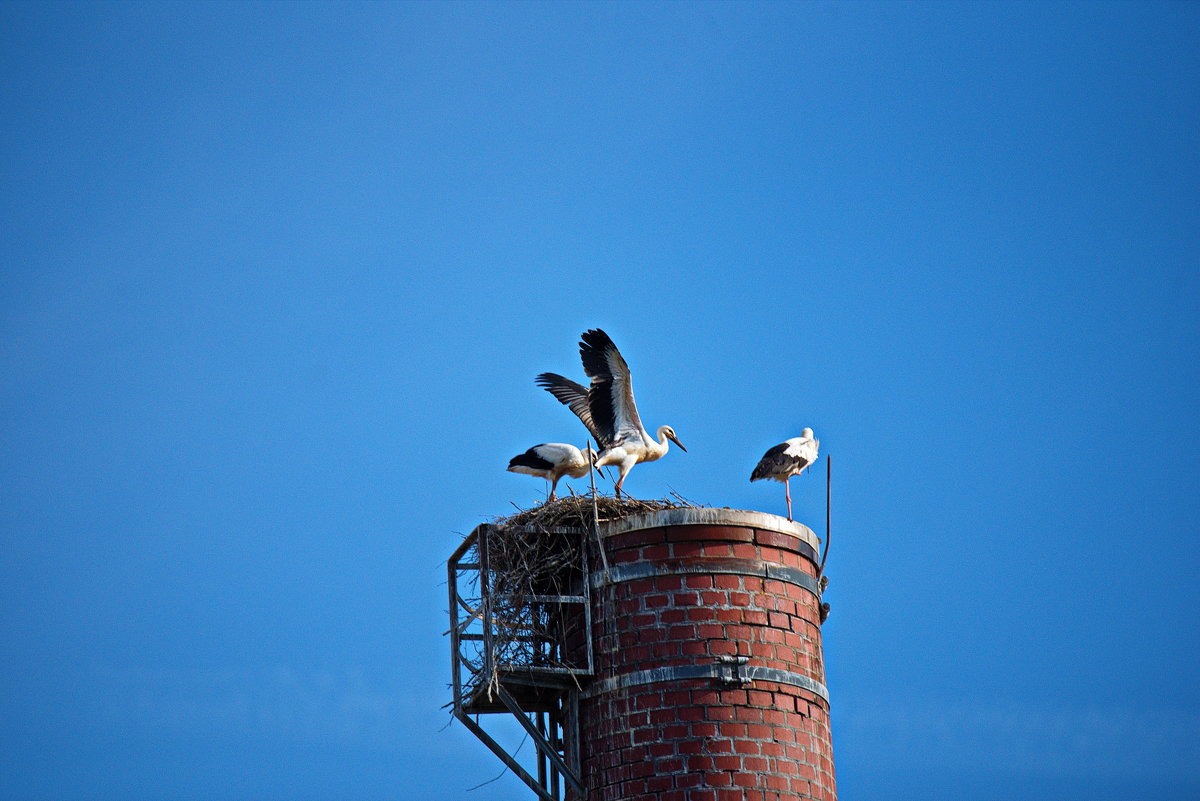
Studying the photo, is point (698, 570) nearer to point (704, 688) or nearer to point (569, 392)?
point (704, 688)

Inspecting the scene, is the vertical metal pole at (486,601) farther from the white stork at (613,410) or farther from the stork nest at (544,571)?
the white stork at (613,410)

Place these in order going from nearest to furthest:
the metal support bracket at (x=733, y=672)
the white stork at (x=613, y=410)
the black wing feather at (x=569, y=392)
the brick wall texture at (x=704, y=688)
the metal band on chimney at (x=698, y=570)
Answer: the brick wall texture at (x=704, y=688) < the metal support bracket at (x=733, y=672) < the metal band on chimney at (x=698, y=570) < the white stork at (x=613, y=410) < the black wing feather at (x=569, y=392)

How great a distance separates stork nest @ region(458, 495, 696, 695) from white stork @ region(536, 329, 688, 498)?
246 centimetres

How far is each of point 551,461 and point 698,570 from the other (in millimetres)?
3973

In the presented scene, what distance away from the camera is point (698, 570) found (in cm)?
1673

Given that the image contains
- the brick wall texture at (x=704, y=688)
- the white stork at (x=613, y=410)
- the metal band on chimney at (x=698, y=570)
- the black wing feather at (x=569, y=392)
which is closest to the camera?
the brick wall texture at (x=704, y=688)

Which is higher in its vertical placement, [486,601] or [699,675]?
[486,601]

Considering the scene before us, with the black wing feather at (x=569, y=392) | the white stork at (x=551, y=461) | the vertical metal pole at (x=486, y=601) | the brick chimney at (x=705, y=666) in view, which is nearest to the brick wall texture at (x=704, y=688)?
the brick chimney at (x=705, y=666)

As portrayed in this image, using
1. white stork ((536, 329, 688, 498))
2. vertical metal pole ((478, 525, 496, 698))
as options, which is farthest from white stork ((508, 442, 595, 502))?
vertical metal pole ((478, 525, 496, 698))

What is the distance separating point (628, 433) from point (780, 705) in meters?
5.10

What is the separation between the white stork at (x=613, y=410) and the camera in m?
20.2

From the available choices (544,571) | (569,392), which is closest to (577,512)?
(544,571)

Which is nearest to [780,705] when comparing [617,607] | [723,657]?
[723,657]

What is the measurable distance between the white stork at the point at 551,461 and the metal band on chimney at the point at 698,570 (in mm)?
3268
